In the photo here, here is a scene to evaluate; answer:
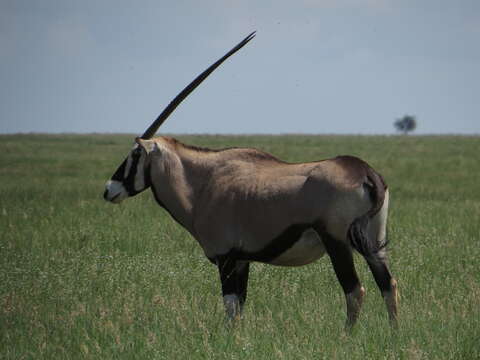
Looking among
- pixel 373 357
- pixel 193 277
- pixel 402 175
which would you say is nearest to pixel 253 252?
pixel 373 357

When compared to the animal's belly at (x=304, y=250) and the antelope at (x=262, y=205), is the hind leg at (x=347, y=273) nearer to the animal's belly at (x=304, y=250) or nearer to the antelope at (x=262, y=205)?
the antelope at (x=262, y=205)

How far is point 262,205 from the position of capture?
662 centimetres

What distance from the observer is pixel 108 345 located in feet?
20.4

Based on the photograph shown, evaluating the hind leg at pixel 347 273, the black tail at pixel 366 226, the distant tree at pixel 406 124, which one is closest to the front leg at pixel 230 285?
the hind leg at pixel 347 273

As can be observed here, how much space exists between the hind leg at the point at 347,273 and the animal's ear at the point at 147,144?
2016 millimetres

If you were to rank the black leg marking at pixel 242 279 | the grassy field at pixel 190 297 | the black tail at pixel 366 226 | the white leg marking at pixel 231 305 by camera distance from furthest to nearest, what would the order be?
the black leg marking at pixel 242 279 → the white leg marking at pixel 231 305 → the black tail at pixel 366 226 → the grassy field at pixel 190 297

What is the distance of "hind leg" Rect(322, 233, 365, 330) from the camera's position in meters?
6.18

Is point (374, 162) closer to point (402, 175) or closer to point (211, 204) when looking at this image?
point (402, 175)

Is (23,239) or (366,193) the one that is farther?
(23,239)

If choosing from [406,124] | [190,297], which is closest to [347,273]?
[190,297]

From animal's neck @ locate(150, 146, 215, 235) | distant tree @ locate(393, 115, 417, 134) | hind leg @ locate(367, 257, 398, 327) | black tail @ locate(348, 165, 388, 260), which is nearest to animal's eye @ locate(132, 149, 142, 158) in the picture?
animal's neck @ locate(150, 146, 215, 235)

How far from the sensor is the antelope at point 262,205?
621 cm

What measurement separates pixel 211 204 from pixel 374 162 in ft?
84.9

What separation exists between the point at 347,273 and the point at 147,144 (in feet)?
7.52
